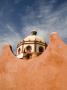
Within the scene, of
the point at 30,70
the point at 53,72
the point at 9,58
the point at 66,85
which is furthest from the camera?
the point at 9,58

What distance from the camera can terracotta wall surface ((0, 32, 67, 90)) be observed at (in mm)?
5617

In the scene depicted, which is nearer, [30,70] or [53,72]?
[53,72]

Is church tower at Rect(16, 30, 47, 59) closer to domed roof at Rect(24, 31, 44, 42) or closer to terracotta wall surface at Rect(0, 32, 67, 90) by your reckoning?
domed roof at Rect(24, 31, 44, 42)

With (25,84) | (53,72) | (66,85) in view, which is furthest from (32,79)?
(66,85)

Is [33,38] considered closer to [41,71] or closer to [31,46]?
[31,46]

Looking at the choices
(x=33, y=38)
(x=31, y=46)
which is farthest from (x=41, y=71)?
(x=33, y=38)

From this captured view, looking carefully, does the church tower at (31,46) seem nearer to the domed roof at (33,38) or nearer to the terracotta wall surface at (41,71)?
the domed roof at (33,38)

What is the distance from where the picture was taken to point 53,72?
573cm

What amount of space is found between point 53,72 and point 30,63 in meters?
0.98

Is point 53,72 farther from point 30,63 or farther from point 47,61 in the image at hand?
point 30,63

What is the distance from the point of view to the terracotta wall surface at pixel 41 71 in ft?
18.4

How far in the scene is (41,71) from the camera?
5.95m

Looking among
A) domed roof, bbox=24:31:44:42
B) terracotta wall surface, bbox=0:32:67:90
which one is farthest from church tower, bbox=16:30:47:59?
terracotta wall surface, bbox=0:32:67:90

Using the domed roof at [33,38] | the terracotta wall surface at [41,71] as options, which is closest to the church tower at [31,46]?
the domed roof at [33,38]
